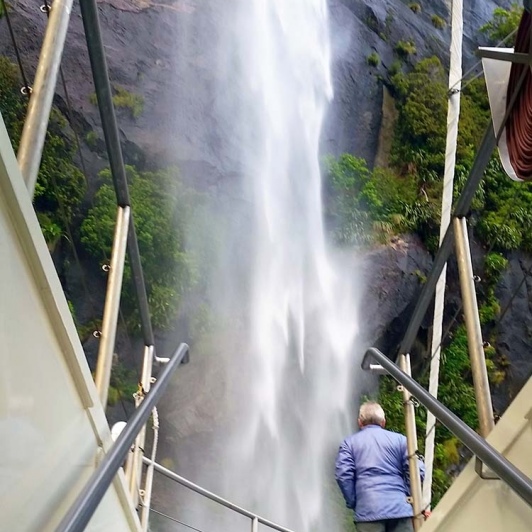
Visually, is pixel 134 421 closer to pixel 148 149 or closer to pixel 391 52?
pixel 148 149

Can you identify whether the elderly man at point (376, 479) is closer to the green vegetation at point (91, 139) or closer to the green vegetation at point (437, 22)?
the green vegetation at point (91, 139)

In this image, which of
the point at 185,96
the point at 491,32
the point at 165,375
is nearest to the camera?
the point at 165,375

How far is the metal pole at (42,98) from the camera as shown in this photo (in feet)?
4.71

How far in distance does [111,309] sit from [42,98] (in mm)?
757

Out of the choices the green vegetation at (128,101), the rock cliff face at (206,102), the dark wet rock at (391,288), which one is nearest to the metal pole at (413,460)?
the rock cliff face at (206,102)

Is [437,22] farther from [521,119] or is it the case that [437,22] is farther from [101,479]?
[101,479]

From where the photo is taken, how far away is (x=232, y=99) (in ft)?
35.7

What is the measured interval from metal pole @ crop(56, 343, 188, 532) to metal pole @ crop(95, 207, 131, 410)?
0.60 ft

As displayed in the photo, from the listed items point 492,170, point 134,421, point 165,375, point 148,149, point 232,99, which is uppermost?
point 492,170

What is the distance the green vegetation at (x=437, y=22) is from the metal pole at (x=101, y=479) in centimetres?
1261

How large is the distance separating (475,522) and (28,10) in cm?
1018

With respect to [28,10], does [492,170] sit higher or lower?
higher

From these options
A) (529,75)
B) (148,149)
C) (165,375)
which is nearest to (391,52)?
(148,149)

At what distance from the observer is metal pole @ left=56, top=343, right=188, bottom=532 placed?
105 cm
